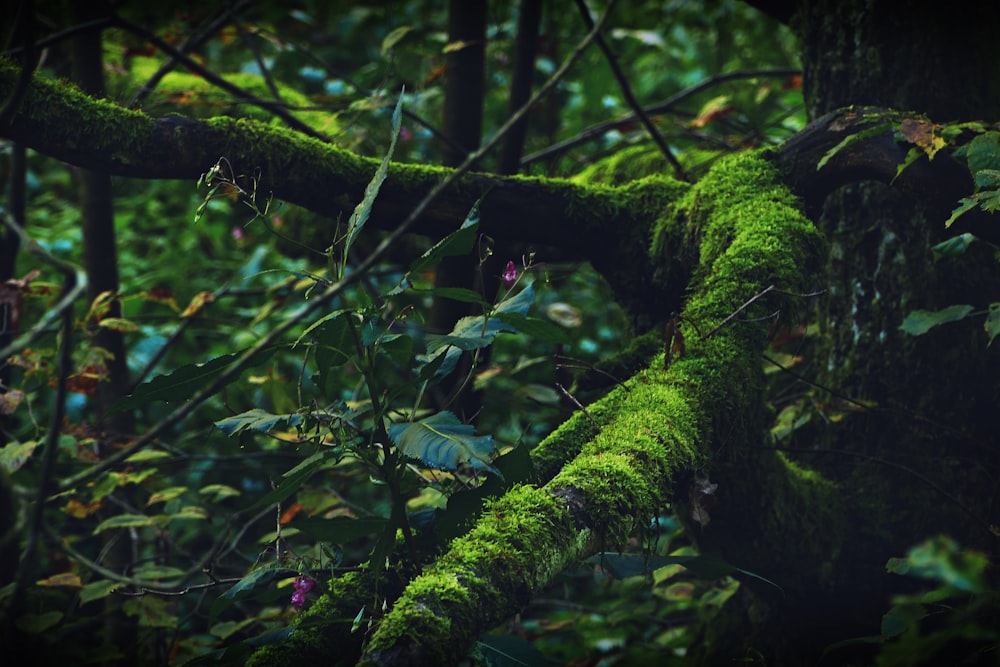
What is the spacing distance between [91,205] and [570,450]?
2.37 m

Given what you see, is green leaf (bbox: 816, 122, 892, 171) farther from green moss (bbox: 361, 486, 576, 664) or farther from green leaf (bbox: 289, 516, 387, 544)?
green leaf (bbox: 289, 516, 387, 544)

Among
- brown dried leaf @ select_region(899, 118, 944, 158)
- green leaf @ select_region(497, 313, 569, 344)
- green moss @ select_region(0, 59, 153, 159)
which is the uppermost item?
green moss @ select_region(0, 59, 153, 159)

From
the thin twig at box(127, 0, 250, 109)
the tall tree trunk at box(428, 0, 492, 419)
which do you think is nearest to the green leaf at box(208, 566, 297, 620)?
the tall tree trunk at box(428, 0, 492, 419)

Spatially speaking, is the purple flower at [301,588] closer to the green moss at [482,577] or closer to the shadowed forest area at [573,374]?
the shadowed forest area at [573,374]

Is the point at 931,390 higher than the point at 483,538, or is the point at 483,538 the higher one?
the point at 483,538

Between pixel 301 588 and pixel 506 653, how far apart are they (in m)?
0.58

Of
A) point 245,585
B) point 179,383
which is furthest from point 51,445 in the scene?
point 245,585

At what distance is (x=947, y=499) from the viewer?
7.67 ft

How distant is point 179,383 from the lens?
150 cm

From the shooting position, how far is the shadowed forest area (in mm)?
1479

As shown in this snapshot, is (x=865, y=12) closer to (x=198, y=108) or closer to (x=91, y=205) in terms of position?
(x=198, y=108)

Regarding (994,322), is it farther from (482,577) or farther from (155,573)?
(155,573)

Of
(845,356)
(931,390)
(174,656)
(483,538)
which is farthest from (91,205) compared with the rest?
(931,390)

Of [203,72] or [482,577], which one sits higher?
[203,72]
